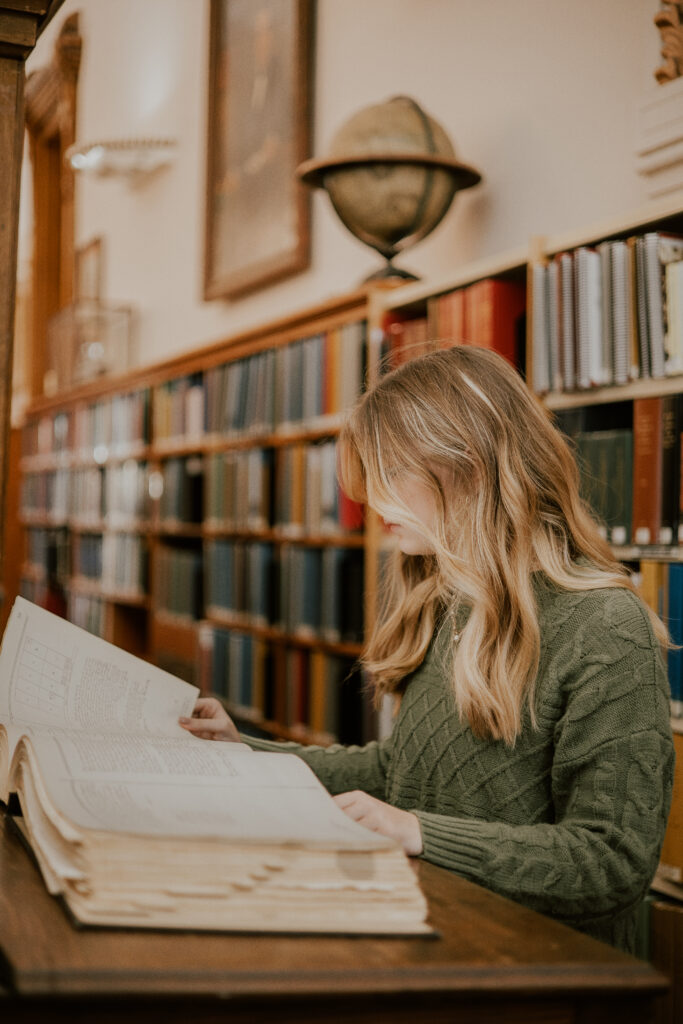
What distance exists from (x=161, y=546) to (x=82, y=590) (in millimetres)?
1357

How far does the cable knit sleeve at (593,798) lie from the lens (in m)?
1.05

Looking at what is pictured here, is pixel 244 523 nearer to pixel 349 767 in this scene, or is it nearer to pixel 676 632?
pixel 676 632

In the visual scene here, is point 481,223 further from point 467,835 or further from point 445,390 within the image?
point 467,835

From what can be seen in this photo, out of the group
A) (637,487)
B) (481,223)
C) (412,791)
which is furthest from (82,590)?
(412,791)

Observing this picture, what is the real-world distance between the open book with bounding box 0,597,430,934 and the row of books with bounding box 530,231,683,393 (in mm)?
1362

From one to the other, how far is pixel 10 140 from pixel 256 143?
13.2ft

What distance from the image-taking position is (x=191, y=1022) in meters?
0.65

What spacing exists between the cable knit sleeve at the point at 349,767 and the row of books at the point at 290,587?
179 cm

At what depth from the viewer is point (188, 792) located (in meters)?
0.85

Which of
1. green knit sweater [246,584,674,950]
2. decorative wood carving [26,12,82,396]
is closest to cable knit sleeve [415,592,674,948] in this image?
green knit sweater [246,584,674,950]

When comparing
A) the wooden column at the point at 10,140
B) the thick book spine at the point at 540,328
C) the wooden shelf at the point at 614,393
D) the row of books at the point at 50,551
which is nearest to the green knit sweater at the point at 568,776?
the wooden column at the point at 10,140

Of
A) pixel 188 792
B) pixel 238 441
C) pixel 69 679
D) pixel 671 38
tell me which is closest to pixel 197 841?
pixel 188 792

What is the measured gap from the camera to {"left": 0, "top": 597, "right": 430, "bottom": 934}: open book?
0.73 m

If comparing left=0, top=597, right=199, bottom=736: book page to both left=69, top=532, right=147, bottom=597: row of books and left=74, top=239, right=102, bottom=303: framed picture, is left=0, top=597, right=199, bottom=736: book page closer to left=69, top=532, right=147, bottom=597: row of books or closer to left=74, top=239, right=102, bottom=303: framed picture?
left=69, top=532, right=147, bottom=597: row of books
